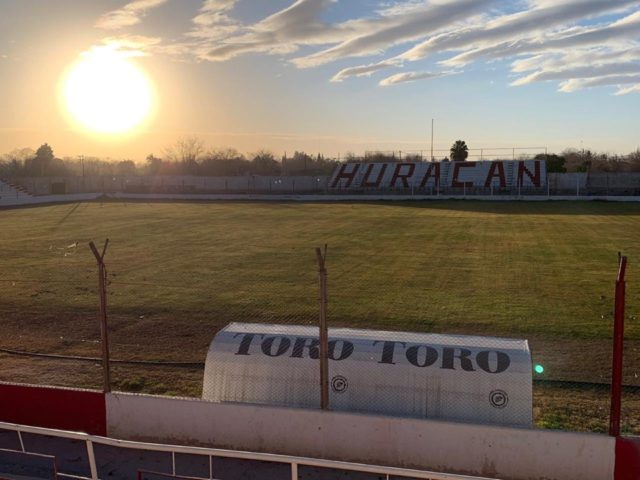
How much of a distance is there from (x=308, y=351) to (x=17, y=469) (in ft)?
12.2

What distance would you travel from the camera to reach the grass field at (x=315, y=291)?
10398 millimetres

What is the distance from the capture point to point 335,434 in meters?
7.40

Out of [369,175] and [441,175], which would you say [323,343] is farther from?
[369,175]

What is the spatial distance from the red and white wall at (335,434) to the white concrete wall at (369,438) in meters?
0.01

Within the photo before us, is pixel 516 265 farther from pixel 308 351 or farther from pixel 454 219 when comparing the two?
pixel 454 219

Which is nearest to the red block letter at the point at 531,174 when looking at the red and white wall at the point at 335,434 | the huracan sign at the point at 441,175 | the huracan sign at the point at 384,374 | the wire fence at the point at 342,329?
the huracan sign at the point at 441,175

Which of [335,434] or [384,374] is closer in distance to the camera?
[335,434]

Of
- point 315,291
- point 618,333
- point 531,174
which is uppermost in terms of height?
point 531,174

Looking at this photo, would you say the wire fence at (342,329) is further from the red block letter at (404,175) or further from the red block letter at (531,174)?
the red block letter at (404,175)

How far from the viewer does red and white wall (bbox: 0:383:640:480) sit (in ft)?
21.9

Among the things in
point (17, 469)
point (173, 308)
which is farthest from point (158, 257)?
point (17, 469)

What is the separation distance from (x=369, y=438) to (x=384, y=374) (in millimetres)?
847

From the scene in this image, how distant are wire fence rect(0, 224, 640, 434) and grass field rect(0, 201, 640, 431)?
2.5 inches

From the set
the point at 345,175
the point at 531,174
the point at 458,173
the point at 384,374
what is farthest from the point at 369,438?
the point at 345,175
